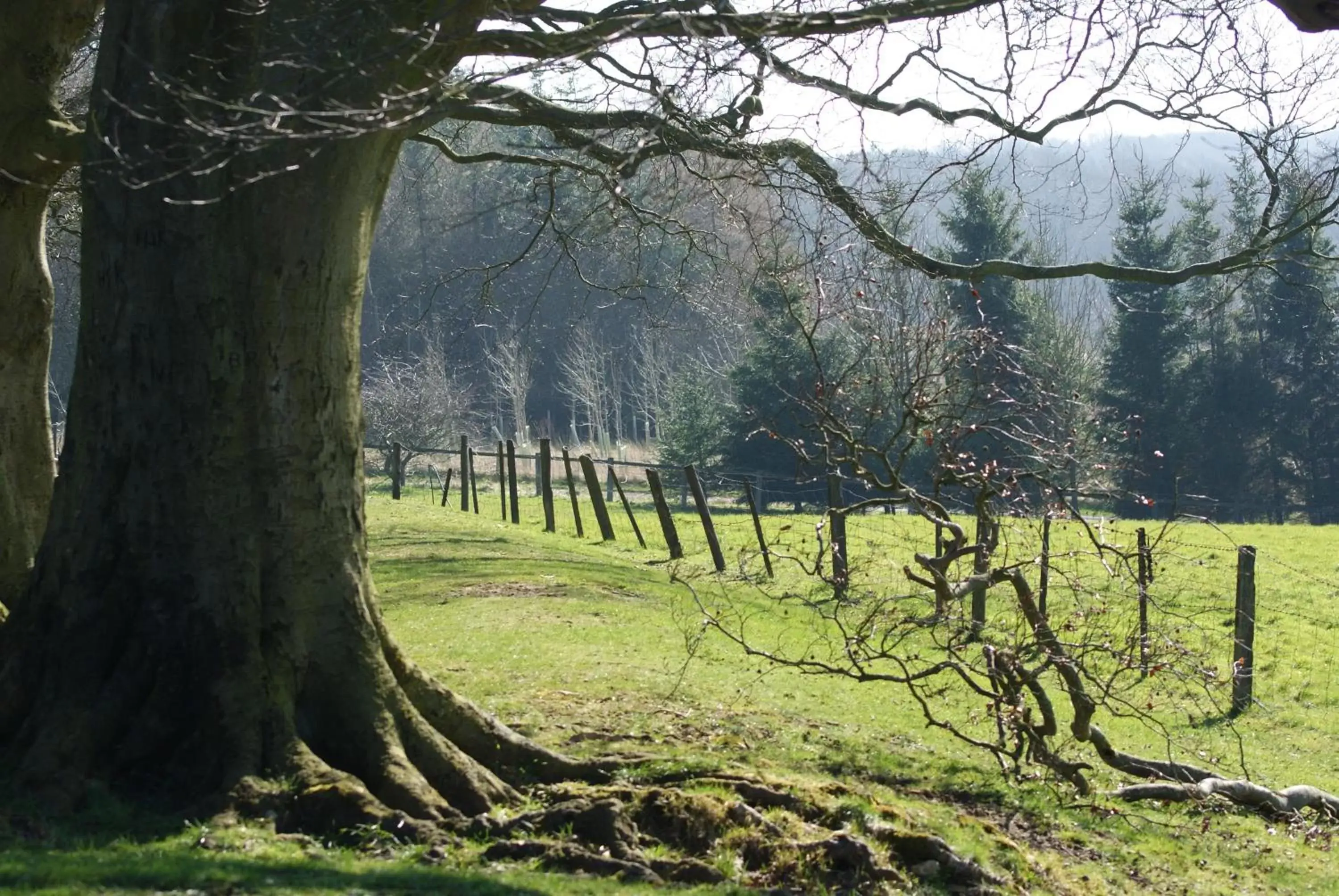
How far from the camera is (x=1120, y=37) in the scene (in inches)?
372

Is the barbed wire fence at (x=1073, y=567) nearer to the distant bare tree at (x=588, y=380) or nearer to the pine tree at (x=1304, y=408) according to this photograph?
the pine tree at (x=1304, y=408)

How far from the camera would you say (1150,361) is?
165ft

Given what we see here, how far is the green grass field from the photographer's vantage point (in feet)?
19.8

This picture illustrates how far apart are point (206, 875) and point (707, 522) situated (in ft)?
55.9

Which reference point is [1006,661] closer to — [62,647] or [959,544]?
[959,544]

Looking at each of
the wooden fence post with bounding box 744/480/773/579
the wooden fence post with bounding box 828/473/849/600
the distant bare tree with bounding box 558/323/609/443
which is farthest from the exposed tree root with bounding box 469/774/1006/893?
the distant bare tree with bounding box 558/323/609/443

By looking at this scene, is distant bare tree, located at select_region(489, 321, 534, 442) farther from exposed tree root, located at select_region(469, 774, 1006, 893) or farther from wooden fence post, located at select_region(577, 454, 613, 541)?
exposed tree root, located at select_region(469, 774, 1006, 893)

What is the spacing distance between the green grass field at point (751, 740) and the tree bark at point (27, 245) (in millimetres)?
3242

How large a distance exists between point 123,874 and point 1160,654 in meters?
6.64

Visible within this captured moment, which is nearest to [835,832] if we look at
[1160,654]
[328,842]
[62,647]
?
[328,842]

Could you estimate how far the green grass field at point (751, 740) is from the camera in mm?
6027

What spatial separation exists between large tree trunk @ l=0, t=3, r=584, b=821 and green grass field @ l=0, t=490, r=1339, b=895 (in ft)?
1.68

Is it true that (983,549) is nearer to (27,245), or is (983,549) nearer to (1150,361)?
(27,245)

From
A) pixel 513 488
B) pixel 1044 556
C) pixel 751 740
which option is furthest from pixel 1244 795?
pixel 513 488
